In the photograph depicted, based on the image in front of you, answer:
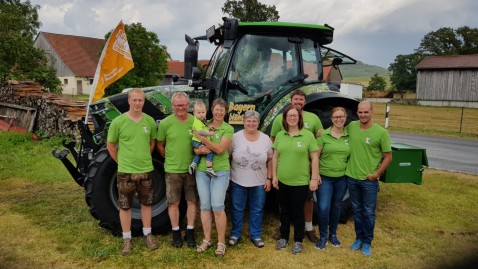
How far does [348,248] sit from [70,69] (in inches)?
1667

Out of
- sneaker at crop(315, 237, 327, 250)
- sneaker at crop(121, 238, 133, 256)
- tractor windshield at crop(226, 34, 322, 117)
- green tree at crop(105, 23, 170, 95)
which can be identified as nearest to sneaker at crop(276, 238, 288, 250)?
sneaker at crop(315, 237, 327, 250)

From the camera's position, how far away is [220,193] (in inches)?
158

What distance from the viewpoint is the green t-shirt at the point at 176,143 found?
3998mm

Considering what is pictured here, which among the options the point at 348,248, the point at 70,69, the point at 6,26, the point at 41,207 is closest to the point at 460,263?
the point at 348,248

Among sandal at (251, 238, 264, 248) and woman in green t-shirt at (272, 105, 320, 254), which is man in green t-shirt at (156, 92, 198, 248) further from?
woman in green t-shirt at (272, 105, 320, 254)

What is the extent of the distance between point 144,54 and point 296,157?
29.9 meters

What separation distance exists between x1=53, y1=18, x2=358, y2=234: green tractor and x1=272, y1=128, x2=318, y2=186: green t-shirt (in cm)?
87

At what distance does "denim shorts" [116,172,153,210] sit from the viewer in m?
3.94

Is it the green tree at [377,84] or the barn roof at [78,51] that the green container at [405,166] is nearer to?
the barn roof at [78,51]

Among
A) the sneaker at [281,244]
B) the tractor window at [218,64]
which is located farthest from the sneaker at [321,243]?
the tractor window at [218,64]

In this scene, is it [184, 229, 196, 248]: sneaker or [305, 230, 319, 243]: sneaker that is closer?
[184, 229, 196, 248]: sneaker

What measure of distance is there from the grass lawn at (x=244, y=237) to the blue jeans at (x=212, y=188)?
514 mm

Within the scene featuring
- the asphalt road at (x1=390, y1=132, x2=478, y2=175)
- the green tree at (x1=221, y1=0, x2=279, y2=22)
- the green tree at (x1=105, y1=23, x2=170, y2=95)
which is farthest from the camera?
the green tree at (x1=221, y1=0, x2=279, y2=22)

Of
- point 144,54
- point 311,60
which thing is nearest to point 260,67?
point 311,60
